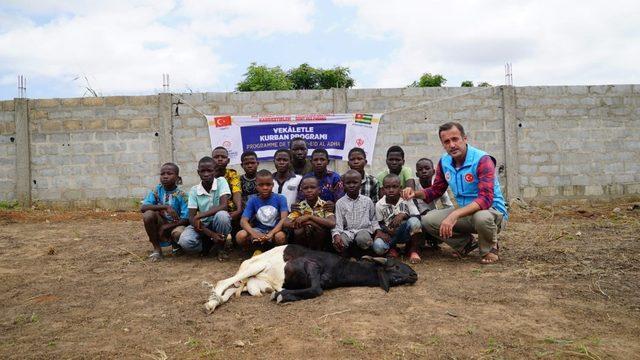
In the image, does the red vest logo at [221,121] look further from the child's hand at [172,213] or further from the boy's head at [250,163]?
the child's hand at [172,213]

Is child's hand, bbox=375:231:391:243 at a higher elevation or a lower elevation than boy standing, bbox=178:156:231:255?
lower

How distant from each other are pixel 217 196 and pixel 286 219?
842 mm

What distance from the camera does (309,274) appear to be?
3619 mm

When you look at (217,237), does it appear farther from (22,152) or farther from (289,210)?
(22,152)

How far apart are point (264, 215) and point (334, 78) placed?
1855 cm

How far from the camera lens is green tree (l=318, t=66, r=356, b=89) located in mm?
22203

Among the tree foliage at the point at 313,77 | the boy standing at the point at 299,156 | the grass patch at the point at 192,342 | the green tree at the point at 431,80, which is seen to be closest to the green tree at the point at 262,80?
the tree foliage at the point at 313,77

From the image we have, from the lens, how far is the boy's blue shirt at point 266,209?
15.2 feet

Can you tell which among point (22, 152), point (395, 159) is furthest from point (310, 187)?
point (22, 152)

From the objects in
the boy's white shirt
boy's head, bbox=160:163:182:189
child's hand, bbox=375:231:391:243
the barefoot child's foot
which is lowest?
the barefoot child's foot

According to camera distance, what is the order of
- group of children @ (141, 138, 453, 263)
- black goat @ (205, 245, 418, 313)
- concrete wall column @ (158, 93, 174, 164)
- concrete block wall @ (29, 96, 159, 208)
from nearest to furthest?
1. black goat @ (205, 245, 418, 313)
2. group of children @ (141, 138, 453, 263)
3. concrete wall column @ (158, 93, 174, 164)
4. concrete block wall @ (29, 96, 159, 208)

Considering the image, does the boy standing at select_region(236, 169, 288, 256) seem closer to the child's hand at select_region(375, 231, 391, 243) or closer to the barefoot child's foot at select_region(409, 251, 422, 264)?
the child's hand at select_region(375, 231, 391, 243)

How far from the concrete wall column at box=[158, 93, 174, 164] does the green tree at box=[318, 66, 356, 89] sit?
14882 millimetres

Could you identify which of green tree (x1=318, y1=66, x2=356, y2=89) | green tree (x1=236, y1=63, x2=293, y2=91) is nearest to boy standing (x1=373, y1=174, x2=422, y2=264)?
green tree (x1=236, y1=63, x2=293, y2=91)
